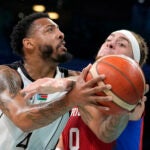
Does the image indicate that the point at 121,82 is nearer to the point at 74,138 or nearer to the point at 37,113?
the point at 37,113

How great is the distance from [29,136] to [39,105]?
0.65 m

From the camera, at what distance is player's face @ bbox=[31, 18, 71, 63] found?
2.62 meters

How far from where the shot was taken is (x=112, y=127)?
2.05 m

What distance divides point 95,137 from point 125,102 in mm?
876

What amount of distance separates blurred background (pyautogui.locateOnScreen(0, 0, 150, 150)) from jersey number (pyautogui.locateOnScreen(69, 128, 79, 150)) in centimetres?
249

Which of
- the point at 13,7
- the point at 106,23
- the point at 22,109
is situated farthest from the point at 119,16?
the point at 22,109

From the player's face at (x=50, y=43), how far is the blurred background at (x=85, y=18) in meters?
2.37

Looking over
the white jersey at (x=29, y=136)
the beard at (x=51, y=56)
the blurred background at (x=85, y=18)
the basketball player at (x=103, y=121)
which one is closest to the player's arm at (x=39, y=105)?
the white jersey at (x=29, y=136)

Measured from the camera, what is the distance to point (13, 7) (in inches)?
263

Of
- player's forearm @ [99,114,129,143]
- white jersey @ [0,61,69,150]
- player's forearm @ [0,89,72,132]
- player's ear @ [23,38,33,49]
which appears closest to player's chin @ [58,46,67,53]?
player's ear @ [23,38,33,49]

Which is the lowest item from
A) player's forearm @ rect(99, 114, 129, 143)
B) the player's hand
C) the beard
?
player's forearm @ rect(99, 114, 129, 143)

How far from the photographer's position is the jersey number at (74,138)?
2326 mm

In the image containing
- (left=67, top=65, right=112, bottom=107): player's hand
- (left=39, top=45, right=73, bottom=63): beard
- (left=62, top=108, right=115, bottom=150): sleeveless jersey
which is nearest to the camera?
(left=67, top=65, right=112, bottom=107): player's hand

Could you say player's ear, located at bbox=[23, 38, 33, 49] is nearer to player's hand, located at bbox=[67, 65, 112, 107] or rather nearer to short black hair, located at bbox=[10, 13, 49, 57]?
short black hair, located at bbox=[10, 13, 49, 57]
